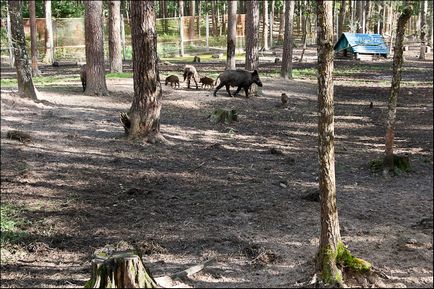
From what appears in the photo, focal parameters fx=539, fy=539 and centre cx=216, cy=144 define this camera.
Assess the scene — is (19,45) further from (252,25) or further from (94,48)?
(252,25)

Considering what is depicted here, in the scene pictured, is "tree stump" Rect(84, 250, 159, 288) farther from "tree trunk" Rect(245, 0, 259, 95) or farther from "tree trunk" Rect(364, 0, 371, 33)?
"tree trunk" Rect(364, 0, 371, 33)

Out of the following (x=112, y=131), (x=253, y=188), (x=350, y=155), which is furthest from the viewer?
(x=112, y=131)

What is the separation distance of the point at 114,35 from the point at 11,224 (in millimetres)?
15141

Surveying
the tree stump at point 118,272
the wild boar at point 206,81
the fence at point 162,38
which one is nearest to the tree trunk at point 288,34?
the wild boar at point 206,81

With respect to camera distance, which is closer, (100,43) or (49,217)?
(49,217)

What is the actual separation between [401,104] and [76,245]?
547 inches

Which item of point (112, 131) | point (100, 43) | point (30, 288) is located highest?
point (100, 43)

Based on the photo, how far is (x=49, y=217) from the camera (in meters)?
6.99

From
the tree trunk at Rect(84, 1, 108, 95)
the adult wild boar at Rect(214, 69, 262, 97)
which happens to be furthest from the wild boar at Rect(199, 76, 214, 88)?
the tree trunk at Rect(84, 1, 108, 95)

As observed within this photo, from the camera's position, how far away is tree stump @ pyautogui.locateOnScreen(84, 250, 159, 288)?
364cm

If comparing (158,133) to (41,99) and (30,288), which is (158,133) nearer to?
(41,99)

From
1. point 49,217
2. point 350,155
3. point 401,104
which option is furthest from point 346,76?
point 49,217

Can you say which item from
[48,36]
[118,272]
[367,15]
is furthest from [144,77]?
[367,15]

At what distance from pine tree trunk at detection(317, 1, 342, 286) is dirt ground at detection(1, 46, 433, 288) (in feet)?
0.91
